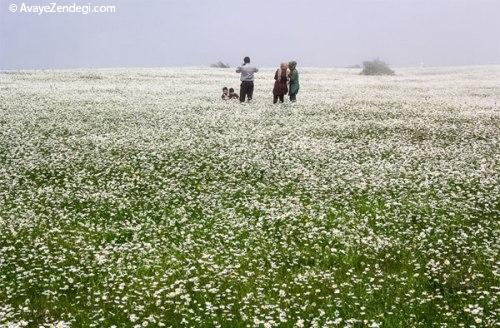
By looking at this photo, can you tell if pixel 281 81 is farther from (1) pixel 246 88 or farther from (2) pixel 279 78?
(1) pixel 246 88

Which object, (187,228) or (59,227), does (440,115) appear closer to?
(187,228)

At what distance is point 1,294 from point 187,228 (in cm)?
523

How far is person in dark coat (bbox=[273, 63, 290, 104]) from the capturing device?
36.9m

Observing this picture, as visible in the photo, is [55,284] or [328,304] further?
[55,284]

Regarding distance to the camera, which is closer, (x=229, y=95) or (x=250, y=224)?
(x=250, y=224)

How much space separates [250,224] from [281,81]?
78.9ft

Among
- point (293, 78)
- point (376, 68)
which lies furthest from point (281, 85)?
point (376, 68)

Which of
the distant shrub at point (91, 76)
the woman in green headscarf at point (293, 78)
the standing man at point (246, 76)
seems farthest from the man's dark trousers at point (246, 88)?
the distant shrub at point (91, 76)

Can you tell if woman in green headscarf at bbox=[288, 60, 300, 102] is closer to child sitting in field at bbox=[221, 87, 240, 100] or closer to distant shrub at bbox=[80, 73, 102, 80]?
child sitting in field at bbox=[221, 87, 240, 100]

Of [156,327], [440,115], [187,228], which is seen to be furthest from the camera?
[440,115]

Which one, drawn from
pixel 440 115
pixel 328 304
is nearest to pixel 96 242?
pixel 328 304

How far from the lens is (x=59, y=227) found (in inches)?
588

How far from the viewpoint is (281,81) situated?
3762cm

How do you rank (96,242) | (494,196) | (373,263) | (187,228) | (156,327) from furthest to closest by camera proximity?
1. (494,196)
2. (187,228)
3. (96,242)
4. (373,263)
5. (156,327)
